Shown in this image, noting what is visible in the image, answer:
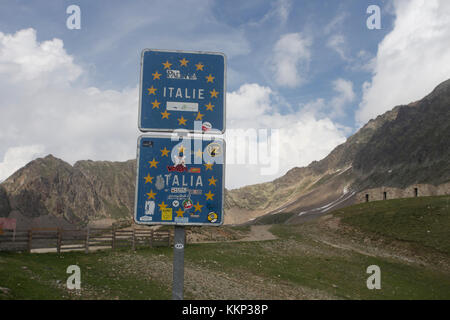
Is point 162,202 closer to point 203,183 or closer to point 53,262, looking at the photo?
point 203,183

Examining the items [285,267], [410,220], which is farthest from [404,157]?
[285,267]

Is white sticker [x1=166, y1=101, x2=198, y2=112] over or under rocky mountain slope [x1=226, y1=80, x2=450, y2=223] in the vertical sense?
under

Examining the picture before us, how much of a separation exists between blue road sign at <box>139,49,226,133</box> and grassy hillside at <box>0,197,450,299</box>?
1025 centimetres

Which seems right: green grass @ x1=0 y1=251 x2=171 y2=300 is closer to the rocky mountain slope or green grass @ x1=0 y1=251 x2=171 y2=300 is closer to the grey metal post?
the grey metal post

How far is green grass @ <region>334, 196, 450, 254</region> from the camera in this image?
37438 mm

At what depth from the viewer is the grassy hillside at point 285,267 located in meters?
15.7

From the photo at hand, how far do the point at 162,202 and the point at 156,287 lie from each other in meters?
12.6

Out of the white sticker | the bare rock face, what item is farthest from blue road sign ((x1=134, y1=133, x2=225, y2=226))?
the bare rock face

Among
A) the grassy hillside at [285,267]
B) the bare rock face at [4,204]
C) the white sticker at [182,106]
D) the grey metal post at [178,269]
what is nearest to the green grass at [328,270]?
the grassy hillside at [285,267]

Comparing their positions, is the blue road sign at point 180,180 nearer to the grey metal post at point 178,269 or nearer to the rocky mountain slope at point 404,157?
the grey metal post at point 178,269

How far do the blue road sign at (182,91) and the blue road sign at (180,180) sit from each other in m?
0.23

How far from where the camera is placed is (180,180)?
5.21m

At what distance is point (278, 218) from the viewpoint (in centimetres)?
13800
